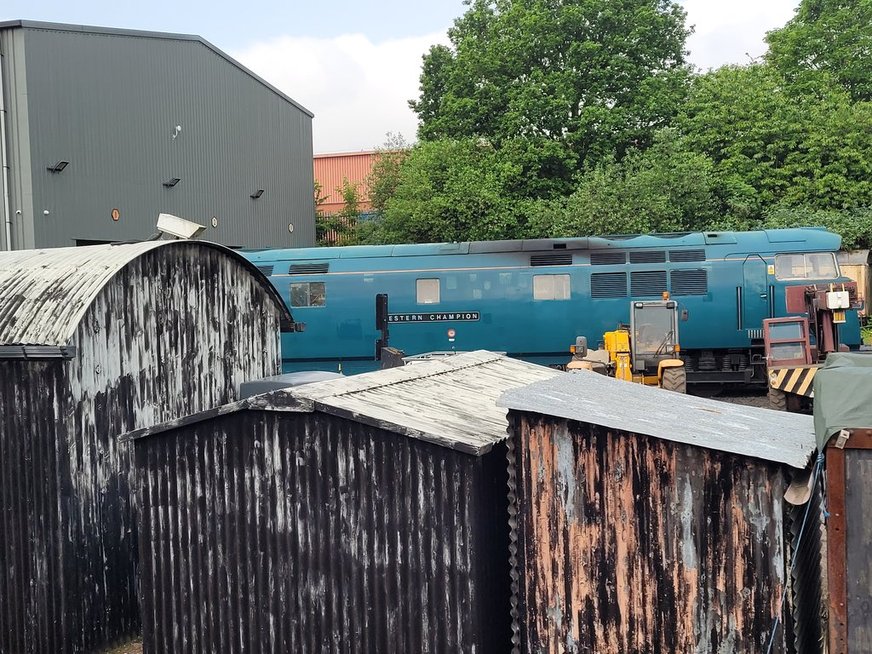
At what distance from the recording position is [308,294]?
24203 mm

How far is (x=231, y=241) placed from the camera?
3070cm

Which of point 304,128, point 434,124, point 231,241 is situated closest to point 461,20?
point 434,124

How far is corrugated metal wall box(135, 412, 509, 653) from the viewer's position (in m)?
7.45

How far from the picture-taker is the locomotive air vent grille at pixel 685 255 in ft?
73.0

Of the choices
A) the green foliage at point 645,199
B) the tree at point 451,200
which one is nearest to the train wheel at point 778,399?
the green foliage at point 645,199

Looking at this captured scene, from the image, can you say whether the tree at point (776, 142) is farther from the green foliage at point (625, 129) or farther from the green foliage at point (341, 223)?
the green foliage at point (341, 223)

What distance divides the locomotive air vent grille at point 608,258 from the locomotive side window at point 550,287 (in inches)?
33.4

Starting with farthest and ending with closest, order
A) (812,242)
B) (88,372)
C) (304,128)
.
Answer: (304,128) → (812,242) → (88,372)

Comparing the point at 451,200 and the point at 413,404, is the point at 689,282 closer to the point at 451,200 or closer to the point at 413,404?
the point at 451,200

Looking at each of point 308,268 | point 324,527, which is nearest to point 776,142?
point 308,268

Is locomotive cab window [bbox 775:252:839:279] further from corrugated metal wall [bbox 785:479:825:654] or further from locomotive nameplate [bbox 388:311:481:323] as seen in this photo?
corrugated metal wall [bbox 785:479:825:654]

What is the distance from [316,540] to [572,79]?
3127 centimetres

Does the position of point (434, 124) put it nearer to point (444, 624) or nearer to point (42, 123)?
point (42, 123)

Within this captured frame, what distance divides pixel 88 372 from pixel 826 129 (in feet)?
101
